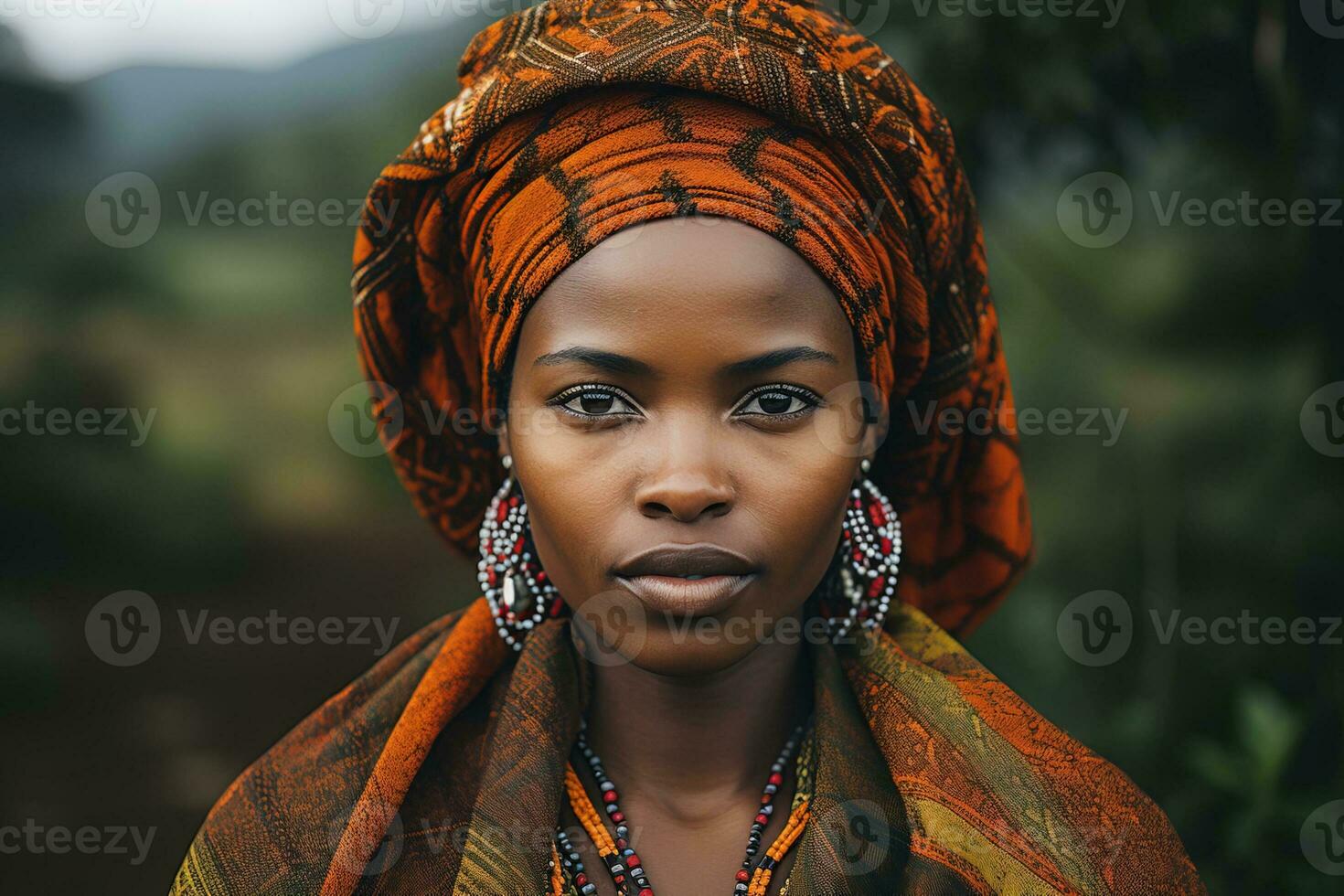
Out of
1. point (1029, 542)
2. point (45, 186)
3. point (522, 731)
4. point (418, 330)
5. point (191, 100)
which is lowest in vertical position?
point (522, 731)

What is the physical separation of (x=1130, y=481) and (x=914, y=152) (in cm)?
195

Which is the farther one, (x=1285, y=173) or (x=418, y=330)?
(x=1285, y=173)

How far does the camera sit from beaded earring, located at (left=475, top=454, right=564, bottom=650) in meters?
1.97

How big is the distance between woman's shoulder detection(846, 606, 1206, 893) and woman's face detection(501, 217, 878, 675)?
299mm

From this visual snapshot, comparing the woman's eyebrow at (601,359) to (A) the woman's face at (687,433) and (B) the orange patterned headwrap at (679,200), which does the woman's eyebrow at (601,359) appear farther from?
(B) the orange patterned headwrap at (679,200)

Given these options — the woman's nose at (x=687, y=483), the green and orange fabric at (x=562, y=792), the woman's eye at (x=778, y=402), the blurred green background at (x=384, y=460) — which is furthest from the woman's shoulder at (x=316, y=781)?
the blurred green background at (x=384, y=460)

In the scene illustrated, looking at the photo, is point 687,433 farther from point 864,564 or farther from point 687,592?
point 864,564

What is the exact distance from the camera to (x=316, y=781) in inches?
76.2

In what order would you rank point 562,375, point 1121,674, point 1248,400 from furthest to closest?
point 1121,674, point 1248,400, point 562,375

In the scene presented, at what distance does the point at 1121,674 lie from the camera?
11.2 ft

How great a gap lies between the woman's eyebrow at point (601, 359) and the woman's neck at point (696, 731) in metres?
0.53

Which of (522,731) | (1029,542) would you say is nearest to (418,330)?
(522,731)

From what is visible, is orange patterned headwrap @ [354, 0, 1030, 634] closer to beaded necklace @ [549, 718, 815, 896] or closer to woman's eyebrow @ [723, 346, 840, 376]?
woman's eyebrow @ [723, 346, 840, 376]

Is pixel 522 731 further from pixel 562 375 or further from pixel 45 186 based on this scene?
pixel 45 186
